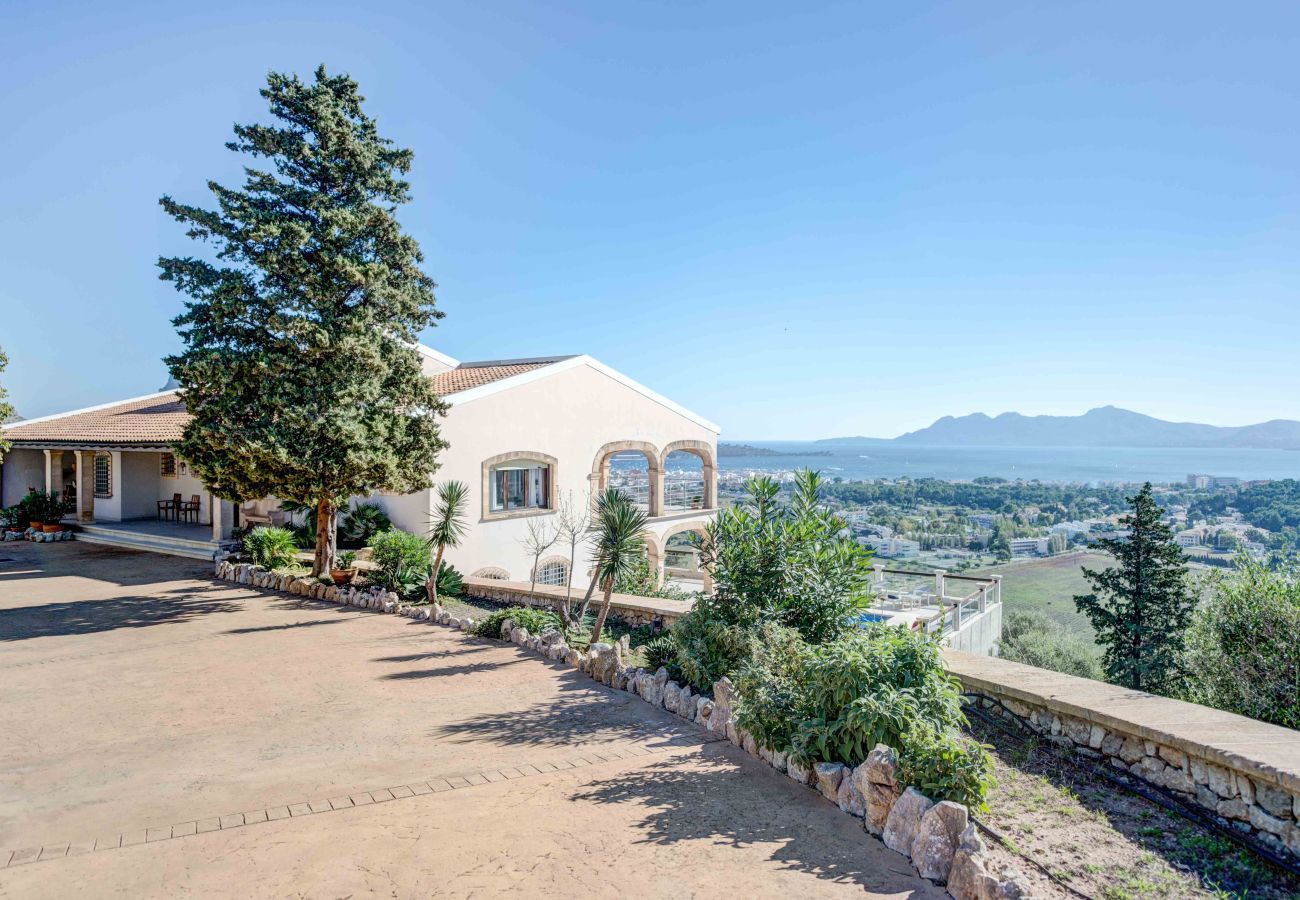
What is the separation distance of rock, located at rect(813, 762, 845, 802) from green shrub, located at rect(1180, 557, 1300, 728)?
4006mm

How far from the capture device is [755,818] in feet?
16.0

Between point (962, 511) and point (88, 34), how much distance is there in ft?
131

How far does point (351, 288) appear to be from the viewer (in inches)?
513

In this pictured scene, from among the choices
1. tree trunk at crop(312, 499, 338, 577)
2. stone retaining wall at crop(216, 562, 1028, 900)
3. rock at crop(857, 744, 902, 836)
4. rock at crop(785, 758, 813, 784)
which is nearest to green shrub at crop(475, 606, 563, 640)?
stone retaining wall at crop(216, 562, 1028, 900)

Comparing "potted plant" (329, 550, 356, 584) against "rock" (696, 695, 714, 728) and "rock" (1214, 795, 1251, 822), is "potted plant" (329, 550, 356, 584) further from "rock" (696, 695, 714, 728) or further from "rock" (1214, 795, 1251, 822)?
"rock" (1214, 795, 1251, 822)

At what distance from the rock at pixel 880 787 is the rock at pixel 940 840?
41 centimetres

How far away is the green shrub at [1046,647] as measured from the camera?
1647cm

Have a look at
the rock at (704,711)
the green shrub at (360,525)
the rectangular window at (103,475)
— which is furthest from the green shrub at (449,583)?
the rectangular window at (103,475)

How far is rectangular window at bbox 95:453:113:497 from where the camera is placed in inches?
920

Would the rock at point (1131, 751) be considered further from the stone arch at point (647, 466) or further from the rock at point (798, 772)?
the stone arch at point (647, 466)

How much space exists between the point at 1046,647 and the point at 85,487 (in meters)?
31.1

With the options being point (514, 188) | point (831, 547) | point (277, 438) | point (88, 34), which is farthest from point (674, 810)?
point (514, 188)

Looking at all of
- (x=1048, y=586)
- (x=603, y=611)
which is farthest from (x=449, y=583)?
(x=1048, y=586)

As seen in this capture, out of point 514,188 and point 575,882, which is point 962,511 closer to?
point 514,188
